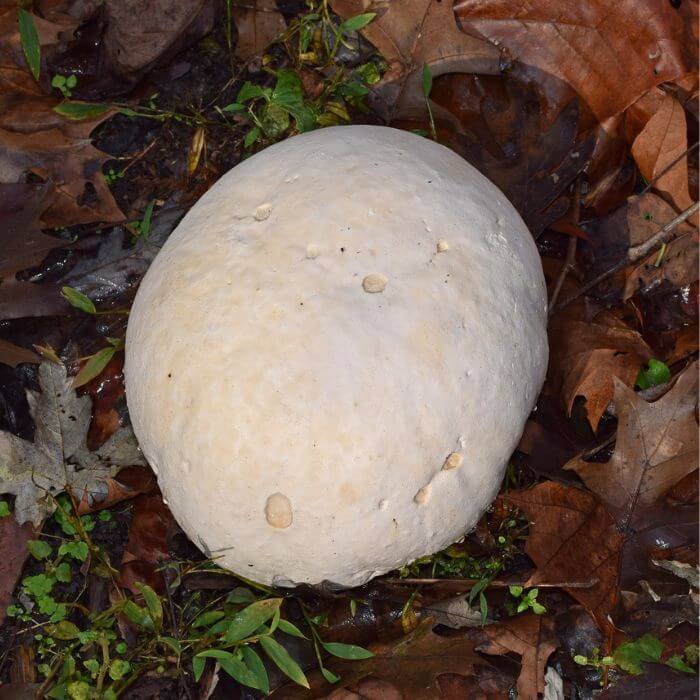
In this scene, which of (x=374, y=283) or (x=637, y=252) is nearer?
(x=374, y=283)

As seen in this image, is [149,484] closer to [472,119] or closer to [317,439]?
[317,439]

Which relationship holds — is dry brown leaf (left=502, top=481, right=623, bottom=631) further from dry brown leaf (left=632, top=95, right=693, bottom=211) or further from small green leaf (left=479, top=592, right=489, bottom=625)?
dry brown leaf (left=632, top=95, right=693, bottom=211)

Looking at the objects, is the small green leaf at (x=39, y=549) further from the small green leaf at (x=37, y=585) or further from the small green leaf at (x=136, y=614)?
the small green leaf at (x=136, y=614)

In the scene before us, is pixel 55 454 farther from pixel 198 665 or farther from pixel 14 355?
pixel 198 665

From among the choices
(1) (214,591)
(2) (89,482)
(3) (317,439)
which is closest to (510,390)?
(3) (317,439)

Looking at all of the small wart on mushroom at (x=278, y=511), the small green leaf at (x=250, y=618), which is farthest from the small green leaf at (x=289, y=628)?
the small wart on mushroom at (x=278, y=511)

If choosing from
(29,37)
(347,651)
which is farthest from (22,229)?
(347,651)

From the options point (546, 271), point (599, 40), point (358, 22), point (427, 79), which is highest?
point (599, 40)
